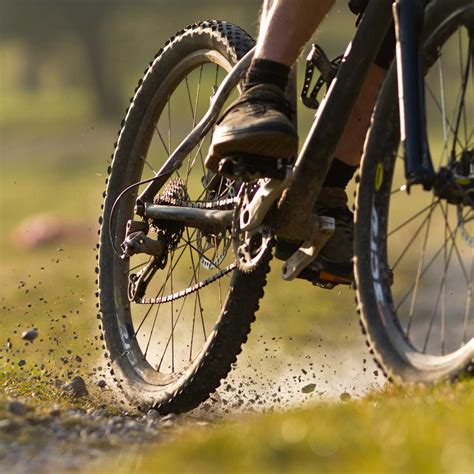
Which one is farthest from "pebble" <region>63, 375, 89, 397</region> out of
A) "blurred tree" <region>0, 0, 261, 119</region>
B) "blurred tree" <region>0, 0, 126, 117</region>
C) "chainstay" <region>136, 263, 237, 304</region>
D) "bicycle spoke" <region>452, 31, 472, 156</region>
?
"blurred tree" <region>0, 0, 126, 117</region>

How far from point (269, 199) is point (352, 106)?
50 cm

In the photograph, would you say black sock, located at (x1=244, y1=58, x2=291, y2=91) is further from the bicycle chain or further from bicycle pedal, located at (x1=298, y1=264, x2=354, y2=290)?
bicycle pedal, located at (x1=298, y1=264, x2=354, y2=290)

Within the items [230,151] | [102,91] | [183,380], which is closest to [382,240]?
[230,151]

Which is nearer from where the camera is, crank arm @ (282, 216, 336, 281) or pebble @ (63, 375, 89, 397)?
crank arm @ (282, 216, 336, 281)

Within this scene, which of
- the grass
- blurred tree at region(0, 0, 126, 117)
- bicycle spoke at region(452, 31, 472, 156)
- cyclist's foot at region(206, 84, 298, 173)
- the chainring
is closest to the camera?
the grass

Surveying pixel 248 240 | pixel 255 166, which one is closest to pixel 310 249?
pixel 248 240

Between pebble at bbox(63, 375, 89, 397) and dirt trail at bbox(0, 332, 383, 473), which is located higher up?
dirt trail at bbox(0, 332, 383, 473)

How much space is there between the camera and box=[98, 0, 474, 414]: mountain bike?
4.70 metres

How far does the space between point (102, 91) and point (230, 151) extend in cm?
2916

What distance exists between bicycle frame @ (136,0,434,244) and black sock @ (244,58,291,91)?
192 mm

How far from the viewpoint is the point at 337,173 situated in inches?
230

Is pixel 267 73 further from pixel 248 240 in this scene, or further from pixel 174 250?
pixel 174 250

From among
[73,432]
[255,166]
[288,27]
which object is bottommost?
[73,432]

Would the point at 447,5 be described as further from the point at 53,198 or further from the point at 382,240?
the point at 53,198
